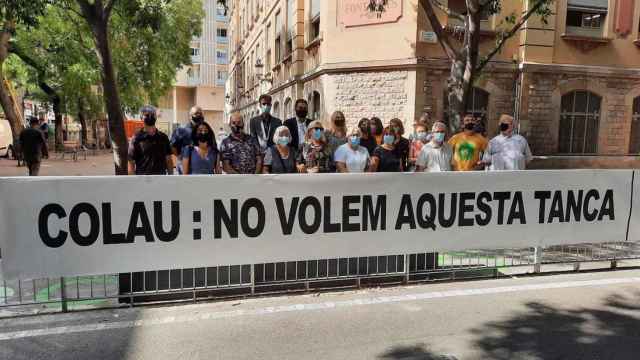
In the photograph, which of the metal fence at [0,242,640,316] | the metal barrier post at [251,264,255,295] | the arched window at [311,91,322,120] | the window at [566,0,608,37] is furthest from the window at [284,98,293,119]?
the metal barrier post at [251,264,255,295]

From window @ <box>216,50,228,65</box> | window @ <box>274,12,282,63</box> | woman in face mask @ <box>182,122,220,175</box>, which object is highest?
window @ <box>216,50,228,65</box>

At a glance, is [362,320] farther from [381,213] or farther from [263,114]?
[263,114]

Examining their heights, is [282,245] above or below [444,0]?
below

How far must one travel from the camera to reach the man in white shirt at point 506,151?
7391mm

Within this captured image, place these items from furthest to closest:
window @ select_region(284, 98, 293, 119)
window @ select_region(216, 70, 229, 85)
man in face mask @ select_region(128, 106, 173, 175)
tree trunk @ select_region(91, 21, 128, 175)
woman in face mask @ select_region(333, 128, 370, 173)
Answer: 1. window @ select_region(216, 70, 229, 85)
2. window @ select_region(284, 98, 293, 119)
3. tree trunk @ select_region(91, 21, 128, 175)
4. man in face mask @ select_region(128, 106, 173, 175)
5. woman in face mask @ select_region(333, 128, 370, 173)

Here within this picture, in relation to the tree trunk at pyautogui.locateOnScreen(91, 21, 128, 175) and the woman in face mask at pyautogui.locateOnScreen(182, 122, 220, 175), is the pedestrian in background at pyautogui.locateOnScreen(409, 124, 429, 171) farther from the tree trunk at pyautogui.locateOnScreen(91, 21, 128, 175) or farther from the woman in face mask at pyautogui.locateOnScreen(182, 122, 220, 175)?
the tree trunk at pyautogui.locateOnScreen(91, 21, 128, 175)

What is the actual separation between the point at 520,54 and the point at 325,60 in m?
5.90

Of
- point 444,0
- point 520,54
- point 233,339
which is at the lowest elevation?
point 233,339

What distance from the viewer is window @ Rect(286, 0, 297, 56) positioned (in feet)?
62.9

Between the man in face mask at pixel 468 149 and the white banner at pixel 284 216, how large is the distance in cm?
172

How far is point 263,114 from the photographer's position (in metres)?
7.20

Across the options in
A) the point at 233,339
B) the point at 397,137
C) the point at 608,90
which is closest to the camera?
the point at 233,339

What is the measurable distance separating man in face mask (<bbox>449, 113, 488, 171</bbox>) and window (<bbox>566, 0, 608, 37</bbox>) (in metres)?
9.67

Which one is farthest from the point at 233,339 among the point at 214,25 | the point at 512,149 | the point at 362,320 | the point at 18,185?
the point at 214,25
